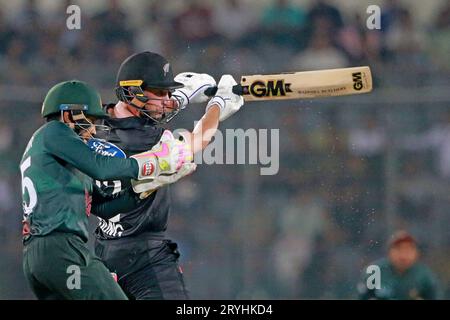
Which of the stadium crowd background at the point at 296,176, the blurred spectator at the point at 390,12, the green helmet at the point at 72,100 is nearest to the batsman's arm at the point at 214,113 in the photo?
the green helmet at the point at 72,100

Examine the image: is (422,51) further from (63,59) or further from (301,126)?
(63,59)

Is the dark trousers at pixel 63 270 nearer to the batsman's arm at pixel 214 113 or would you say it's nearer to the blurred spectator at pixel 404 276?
the batsman's arm at pixel 214 113

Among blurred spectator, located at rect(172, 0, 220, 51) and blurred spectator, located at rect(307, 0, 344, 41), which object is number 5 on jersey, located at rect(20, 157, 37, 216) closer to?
blurred spectator, located at rect(172, 0, 220, 51)

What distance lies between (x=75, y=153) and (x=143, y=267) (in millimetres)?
1027

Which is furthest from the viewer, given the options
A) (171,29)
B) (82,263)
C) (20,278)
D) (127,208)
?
(171,29)

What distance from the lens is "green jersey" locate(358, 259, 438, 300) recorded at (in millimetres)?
7805

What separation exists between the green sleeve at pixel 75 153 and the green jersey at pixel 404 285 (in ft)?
9.07

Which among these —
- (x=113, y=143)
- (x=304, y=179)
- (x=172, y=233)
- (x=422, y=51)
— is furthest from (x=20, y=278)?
(x=422, y=51)

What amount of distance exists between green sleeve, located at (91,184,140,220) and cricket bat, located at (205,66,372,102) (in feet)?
3.01

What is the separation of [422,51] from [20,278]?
3.54 meters

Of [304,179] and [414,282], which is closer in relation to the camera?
[414,282]

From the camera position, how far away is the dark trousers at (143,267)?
247 inches

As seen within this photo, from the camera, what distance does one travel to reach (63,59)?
932 centimetres

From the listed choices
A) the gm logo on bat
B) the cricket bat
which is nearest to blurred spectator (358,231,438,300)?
the cricket bat
